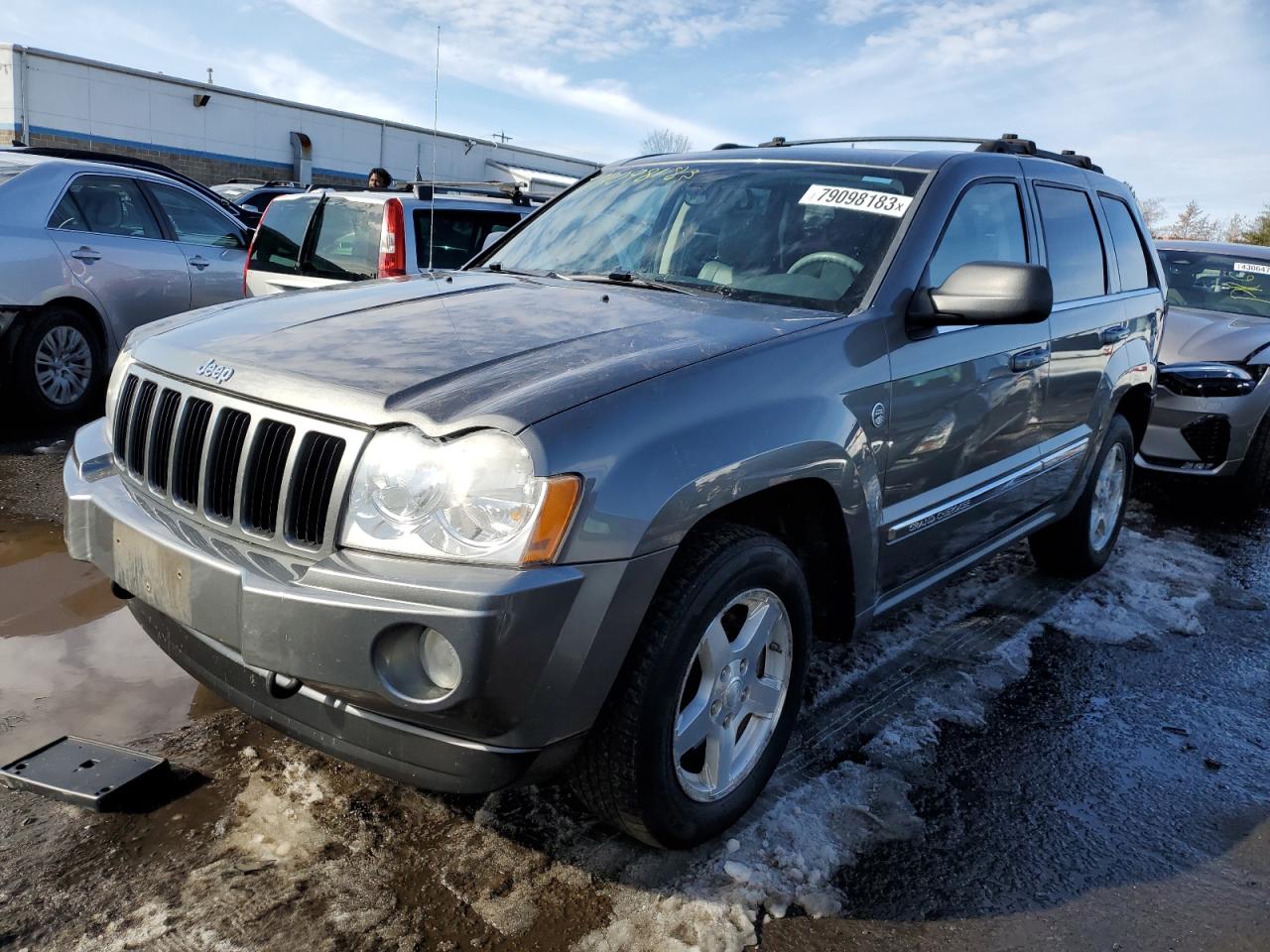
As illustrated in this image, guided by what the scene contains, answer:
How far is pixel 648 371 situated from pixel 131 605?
147cm

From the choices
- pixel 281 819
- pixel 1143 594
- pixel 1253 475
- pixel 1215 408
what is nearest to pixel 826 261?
pixel 281 819

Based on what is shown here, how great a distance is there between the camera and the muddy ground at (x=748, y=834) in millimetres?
2244

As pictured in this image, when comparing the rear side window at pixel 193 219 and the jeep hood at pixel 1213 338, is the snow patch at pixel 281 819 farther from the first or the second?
the jeep hood at pixel 1213 338

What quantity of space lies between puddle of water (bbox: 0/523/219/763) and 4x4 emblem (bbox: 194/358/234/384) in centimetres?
115

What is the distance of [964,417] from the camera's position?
3205mm

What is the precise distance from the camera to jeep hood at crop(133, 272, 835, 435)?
213 cm

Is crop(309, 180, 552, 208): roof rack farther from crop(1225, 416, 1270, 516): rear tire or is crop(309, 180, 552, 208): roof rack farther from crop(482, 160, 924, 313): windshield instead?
crop(1225, 416, 1270, 516): rear tire

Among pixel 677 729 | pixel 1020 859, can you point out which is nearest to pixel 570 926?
pixel 677 729

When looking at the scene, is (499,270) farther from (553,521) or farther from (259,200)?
(259,200)

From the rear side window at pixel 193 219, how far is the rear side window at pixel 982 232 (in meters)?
5.92

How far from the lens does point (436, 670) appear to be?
1985mm

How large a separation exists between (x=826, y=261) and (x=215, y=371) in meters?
1.77

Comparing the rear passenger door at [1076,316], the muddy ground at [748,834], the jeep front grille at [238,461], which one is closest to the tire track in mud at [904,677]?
the muddy ground at [748,834]

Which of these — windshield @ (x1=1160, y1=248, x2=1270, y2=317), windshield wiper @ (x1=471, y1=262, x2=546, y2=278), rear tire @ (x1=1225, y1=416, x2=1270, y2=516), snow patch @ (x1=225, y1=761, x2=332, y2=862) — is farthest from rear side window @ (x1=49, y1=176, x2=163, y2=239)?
rear tire @ (x1=1225, y1=416, x2=1270, y2=516)
